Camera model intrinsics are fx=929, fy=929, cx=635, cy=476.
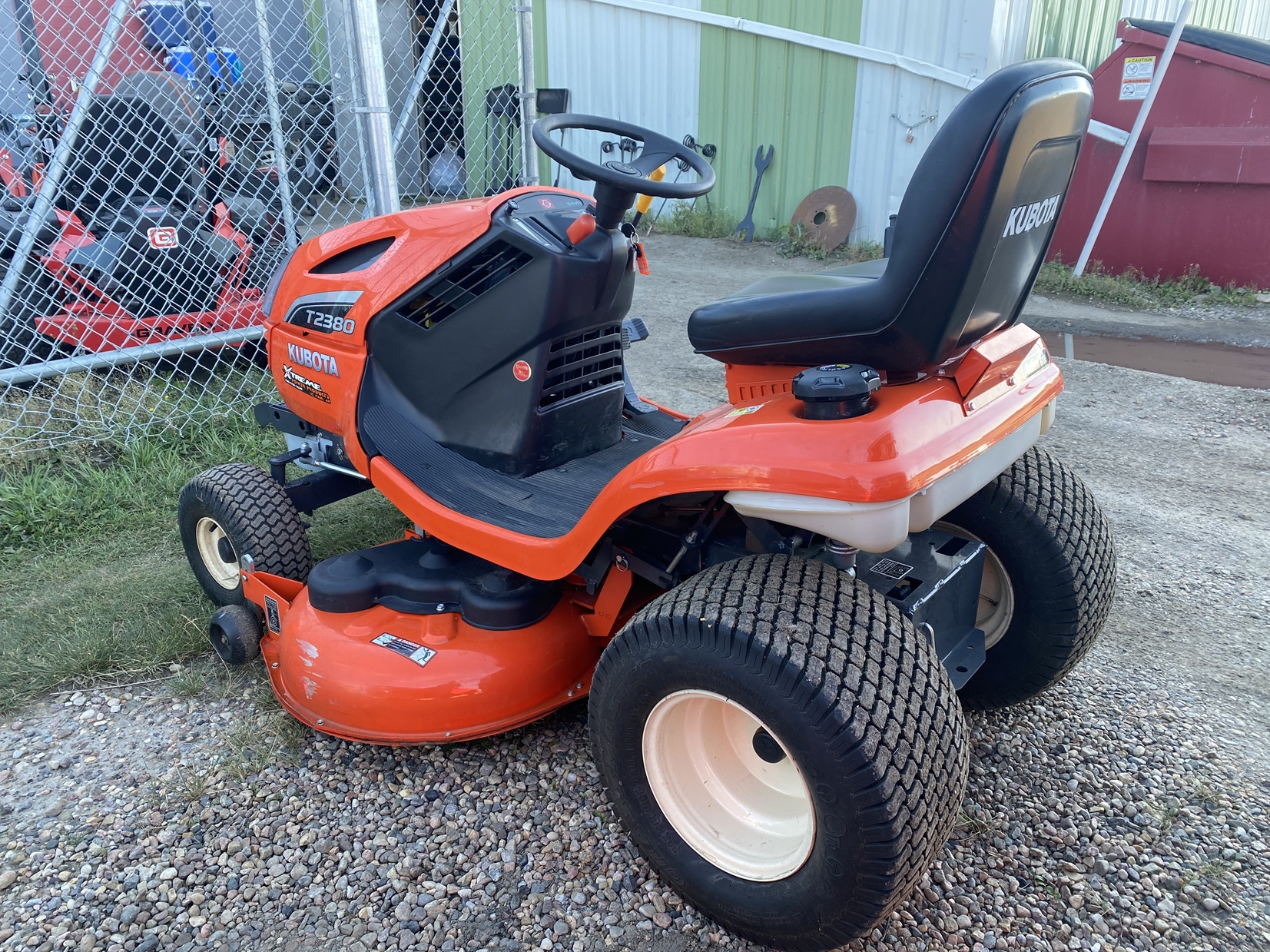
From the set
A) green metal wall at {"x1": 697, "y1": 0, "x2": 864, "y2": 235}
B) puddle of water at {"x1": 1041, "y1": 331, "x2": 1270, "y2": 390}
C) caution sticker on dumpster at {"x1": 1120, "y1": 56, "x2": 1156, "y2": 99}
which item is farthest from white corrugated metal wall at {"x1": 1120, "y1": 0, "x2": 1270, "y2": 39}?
puddle of water at {"x1": 1041, "y1": 331, "x2": 1270, "y2": 390}

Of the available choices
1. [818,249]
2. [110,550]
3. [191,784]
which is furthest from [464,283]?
[818,249]

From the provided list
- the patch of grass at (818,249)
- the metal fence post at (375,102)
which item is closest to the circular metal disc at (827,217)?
the patch of grass at (818,249)

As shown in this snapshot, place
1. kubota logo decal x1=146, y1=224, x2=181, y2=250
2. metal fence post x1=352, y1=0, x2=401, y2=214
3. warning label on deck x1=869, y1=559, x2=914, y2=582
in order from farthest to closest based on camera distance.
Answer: kubota logo decal x1=146, y1=224, x2=181, y2=250
metal fence post x1=352, y1=0, x2=401, y2=214
warning label on deck x1=869, y1=559, x2=914, y2=582

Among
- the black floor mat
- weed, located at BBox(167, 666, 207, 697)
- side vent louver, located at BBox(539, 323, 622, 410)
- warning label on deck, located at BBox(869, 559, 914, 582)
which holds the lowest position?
weed, located at BBox(167, 666, 207, 697)

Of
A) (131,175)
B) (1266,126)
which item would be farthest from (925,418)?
(1266,126)

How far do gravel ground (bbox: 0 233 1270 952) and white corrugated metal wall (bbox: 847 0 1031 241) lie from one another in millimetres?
6161

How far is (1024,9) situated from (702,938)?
8.30m

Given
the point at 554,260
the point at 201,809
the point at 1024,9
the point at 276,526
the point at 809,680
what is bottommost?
the point at 201,809

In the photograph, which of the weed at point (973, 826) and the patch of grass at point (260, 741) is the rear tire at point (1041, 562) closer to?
the weed at point (973, 826)

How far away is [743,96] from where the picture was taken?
29.8ft

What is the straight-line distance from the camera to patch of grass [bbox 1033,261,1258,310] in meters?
7.23

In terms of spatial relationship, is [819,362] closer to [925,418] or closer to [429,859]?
[925,418]

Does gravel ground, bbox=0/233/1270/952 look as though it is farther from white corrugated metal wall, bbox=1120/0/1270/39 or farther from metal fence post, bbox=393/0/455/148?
white corrugated metal wall, bbox=1120/0/1270/39

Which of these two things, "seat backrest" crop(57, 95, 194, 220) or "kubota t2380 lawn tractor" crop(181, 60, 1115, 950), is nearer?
"kubota t2380 lawn tractor" crop(181, 60, 1115, 950)
